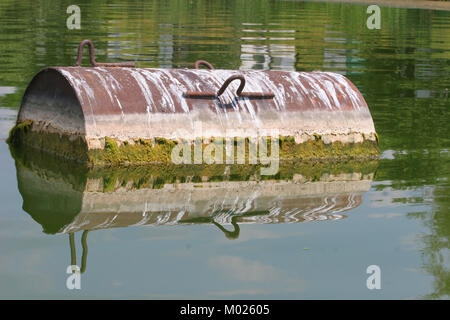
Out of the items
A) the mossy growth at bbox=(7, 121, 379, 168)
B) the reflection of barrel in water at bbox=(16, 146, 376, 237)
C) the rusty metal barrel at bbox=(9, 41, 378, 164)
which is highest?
the rusty metal barrel at bbox=(9, 41, 378, 164)

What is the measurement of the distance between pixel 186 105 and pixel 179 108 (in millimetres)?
91

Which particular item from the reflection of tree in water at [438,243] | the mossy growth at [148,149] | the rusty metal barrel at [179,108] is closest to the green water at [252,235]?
the reflection of tree in water at [438,243]

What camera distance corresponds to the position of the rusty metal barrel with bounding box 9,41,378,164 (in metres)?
8.90

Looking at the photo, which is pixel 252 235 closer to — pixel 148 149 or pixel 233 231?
pixel 233 231

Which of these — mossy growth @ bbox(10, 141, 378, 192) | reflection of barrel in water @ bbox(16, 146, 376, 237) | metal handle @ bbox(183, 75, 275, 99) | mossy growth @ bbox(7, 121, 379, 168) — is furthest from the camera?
metal handle @ bbox(183, 75, 275, 99)

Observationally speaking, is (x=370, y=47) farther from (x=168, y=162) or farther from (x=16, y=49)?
(x=168, y=162)

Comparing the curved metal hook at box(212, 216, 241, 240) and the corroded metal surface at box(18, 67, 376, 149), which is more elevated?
the corroded metal surface at box(18, 67, 376, 149)

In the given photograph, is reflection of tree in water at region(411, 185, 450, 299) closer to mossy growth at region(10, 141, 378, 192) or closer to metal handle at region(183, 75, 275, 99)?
mossy growth at region(10, 141, 378, 192)

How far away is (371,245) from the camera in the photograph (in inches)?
266

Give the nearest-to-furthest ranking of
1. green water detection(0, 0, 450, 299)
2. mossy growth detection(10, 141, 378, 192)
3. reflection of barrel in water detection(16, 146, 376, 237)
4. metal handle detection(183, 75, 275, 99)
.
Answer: green water detection(0, 0, 450, 299) → reflection of barrel in water detection(16, 146, 376, 237) → mossy growth detection(10, 141, 378, 192) → metal handle detection(183, 75, 275, 99)

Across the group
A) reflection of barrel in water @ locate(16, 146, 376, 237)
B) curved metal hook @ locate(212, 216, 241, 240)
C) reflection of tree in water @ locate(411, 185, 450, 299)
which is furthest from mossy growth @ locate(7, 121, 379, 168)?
curved metal hook @ locate(212, 216, 241, 240)

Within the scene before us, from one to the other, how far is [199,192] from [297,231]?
4.81 ft

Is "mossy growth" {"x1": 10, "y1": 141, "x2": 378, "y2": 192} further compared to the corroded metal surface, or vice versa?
the corroded metal surface

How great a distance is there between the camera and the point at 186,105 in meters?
9.26
